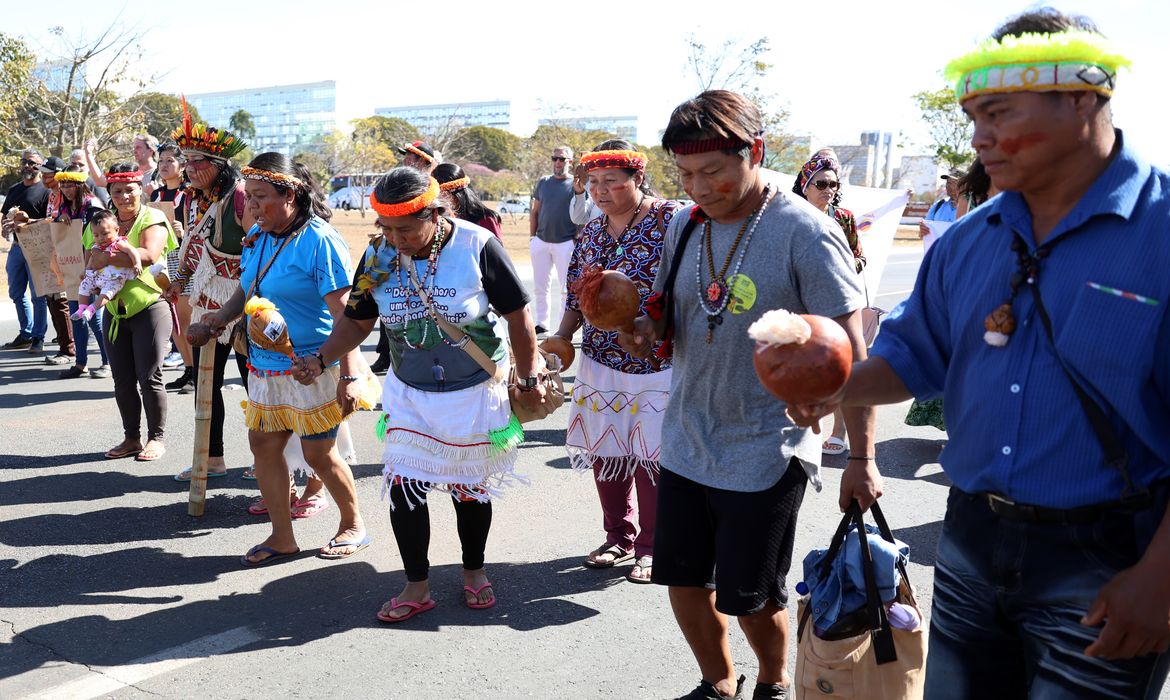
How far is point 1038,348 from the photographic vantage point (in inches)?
78.8

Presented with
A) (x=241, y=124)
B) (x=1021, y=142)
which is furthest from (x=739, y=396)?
(x=241, y=124)

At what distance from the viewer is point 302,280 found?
184 inches

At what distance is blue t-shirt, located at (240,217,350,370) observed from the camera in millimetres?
4672

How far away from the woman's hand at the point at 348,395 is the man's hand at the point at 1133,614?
3198mm

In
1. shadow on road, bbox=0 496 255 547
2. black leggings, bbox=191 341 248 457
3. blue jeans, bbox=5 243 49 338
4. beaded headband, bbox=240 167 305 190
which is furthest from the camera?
blue jeans, bbox=5 243 49 338

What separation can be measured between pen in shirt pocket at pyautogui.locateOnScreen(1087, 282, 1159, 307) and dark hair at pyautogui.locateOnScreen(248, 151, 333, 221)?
140 inches

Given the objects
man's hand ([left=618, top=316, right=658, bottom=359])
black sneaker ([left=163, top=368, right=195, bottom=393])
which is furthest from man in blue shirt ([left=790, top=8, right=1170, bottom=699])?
black sneaker ([left=163, top=368, right=195, bottom=393])

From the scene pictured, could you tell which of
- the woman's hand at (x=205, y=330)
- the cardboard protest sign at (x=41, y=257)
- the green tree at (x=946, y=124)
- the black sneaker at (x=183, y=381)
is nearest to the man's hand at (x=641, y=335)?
the woman's hand at (x=205, y=330)

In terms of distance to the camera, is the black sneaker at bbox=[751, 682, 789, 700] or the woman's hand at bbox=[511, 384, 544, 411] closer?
the black sneaker at bbox=[751, 682, 789, 700]

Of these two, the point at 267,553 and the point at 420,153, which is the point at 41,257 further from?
the point at 267,553

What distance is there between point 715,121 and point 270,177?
8.50ft

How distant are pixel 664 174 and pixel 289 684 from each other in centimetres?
4302

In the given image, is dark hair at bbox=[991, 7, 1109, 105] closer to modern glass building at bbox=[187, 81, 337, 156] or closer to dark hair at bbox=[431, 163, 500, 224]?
Result: dark hair at bbox=[431, 163, 500, 224]

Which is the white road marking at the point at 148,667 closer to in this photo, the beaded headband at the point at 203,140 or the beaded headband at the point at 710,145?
the beaded headband at the point at 710,145
